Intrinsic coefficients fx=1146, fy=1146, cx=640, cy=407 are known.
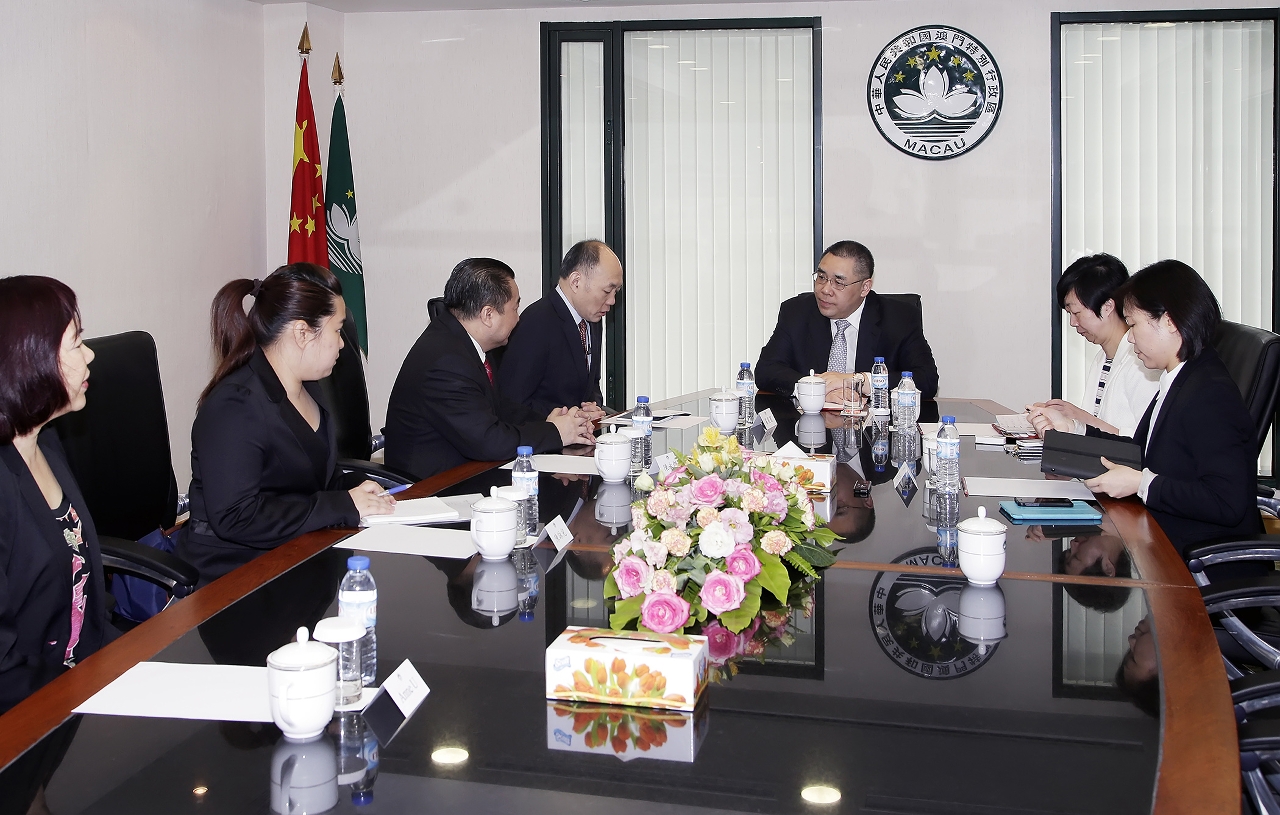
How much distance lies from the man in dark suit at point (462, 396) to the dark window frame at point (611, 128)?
2.67 meters

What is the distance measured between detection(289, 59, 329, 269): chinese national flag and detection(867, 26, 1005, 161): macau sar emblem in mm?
2889

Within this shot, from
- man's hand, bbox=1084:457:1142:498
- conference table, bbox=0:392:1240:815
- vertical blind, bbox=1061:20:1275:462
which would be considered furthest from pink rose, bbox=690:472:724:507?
vertical blind, bbox=1061:20:1275:462

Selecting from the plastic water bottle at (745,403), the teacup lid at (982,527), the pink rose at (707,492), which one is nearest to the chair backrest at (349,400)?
the plastic water bottle at (745,403)

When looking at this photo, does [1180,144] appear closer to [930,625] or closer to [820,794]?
[930,625]

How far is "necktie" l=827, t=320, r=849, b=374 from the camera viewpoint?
492 centimetres

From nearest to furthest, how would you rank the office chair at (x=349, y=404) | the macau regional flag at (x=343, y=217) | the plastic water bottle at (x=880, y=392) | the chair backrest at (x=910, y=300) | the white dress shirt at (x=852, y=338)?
the office chair at (x=349, y=404) → the plastic water bottle at (x=880, y=392) → the white dress shirt at (x=852, y=338) → the chair backrest at (x=910, y=300) → the macau regional flag at (x=343, y=217)

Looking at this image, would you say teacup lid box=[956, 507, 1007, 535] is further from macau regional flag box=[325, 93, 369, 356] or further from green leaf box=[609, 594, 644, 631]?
macau regional flag box=[325, 93, 369, 356]

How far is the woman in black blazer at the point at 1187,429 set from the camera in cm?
258

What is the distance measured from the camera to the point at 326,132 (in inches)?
241

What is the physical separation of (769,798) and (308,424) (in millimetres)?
1839

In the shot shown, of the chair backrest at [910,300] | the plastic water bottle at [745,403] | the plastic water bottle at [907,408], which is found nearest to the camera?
the plastic water bottle at [907,408]

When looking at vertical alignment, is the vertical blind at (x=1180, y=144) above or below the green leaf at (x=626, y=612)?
above

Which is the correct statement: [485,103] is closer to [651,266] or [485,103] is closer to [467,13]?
[467,13]

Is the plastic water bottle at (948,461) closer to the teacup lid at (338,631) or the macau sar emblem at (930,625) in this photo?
the macau sar emblem at (930,625)
